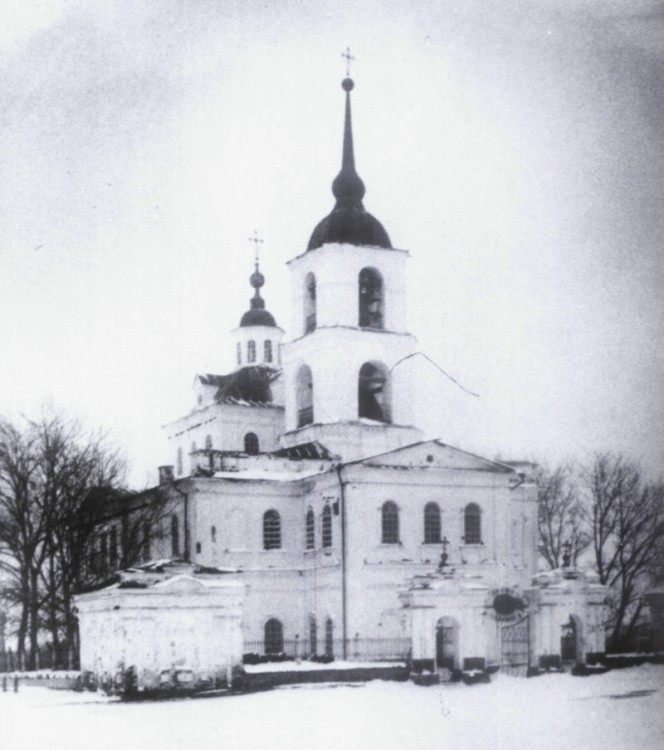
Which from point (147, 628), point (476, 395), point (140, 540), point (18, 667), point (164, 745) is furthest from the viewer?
point (140, 540)

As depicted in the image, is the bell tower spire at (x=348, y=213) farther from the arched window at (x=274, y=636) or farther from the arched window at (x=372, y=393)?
the arched window at (x=274, y=636)

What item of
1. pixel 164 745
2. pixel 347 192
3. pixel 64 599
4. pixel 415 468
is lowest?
pixel 164 745

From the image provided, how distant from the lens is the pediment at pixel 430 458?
1206 centimetres

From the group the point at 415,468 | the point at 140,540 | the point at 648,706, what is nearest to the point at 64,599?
the point at 140,540

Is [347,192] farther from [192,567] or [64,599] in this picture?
[64,599]

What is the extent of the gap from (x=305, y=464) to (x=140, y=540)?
2.31 meters

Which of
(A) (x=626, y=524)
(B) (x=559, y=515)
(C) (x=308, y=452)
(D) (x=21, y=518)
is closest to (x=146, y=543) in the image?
(C) (x=308, y=452)

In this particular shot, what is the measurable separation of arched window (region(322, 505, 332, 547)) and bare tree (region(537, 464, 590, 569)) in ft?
7.90

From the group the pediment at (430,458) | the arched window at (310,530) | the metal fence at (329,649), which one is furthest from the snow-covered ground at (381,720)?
the arched window at (310,530)

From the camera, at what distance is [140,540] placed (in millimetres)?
12141

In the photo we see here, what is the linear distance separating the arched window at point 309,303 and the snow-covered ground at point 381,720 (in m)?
5.93

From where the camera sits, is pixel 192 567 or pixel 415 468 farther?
pixel 415 468

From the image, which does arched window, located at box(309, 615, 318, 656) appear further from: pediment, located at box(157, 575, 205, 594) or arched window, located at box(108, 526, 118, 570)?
pediment, located at box(157, 575, 205, 594)

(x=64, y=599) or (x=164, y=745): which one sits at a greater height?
(x=64, y=599)
